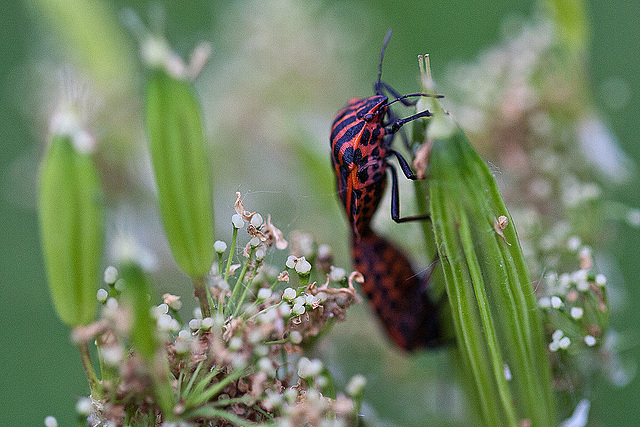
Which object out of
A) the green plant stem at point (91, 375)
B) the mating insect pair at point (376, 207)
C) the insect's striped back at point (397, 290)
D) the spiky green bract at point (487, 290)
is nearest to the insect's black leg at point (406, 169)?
the mating insect pair at point (376, 207)

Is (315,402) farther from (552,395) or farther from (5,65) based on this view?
(5,65)

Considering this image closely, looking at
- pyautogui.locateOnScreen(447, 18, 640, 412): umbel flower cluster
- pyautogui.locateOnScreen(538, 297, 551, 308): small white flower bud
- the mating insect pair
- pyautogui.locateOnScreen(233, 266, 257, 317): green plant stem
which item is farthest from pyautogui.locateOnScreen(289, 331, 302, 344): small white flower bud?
pyautogui.locateOnScreen(447, 18, 640, 412): umbel flower cluster

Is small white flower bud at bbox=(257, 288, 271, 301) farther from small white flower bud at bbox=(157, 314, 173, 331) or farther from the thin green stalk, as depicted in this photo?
the thin green stalk

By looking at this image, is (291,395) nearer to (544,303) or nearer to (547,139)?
(544,303)

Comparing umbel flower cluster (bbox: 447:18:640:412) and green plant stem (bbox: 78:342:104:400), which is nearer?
green plant stem (bbox: 78:342:104:400)

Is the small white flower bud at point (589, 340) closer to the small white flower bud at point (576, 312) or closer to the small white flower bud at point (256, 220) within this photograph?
the small white flower bud at point (576, 312)

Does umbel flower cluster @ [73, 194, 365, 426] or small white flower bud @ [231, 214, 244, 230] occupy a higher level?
small white flower bud @ [231, 214, 244, 230]

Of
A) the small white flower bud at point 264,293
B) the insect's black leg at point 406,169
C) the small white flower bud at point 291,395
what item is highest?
the insect's black leg at point 406,169

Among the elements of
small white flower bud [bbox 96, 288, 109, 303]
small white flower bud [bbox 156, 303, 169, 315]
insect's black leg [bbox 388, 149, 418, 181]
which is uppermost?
insect's black leg [bbox 388, 149, 418, 181]
